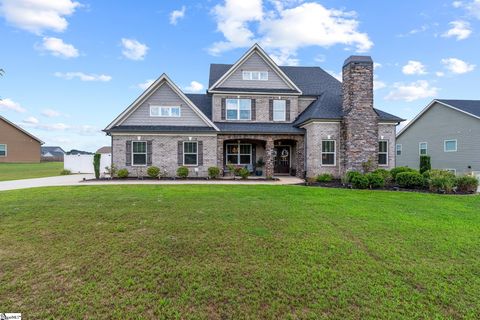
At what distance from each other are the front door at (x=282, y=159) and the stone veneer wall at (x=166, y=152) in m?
5.48

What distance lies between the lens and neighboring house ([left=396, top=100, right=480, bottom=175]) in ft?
63.3

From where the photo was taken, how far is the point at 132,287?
3381 mm

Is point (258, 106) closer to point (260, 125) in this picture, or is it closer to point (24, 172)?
point (260, 125)

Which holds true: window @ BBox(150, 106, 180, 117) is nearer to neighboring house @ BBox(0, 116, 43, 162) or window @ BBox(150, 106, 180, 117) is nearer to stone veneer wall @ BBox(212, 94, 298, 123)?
stone veneer wall @ BBox(212, 94, 298, 123)

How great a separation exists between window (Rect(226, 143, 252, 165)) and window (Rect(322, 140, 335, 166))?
552 cm

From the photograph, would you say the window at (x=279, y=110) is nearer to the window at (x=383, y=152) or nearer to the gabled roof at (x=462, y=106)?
the window at (x=383, y=152)

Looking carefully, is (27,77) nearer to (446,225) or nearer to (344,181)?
(344,181)

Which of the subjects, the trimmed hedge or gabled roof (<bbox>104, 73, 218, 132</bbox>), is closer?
the trimmed hedge

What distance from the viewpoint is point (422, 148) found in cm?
2362

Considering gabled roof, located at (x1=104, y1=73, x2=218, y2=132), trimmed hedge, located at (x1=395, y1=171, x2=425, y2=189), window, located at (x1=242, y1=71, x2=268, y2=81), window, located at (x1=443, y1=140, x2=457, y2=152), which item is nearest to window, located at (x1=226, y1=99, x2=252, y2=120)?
window, located at (x1=242, y1=71, x2=268, y2=81)

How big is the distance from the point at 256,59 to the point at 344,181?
11166 mm

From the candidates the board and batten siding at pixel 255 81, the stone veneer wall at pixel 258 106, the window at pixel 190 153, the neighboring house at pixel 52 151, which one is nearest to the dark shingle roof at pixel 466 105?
the stone veneer wall at pixel 258 106

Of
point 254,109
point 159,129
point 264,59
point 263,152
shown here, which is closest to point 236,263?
point 159,129

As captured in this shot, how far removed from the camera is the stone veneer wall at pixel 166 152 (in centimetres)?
1669
